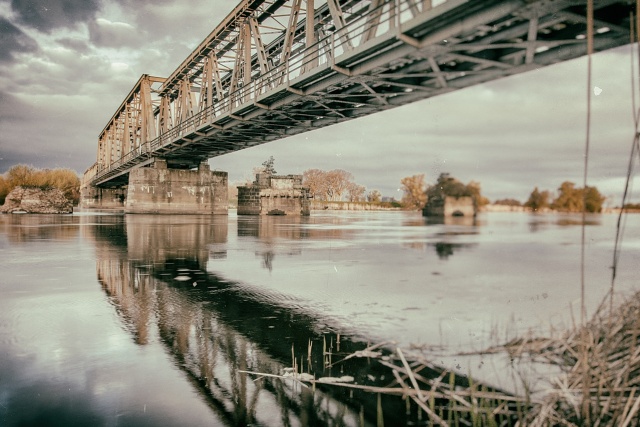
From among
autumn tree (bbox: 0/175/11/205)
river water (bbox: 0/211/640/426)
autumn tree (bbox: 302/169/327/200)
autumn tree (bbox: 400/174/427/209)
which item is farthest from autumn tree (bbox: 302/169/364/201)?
river water (bbox: 0/211/640/426)

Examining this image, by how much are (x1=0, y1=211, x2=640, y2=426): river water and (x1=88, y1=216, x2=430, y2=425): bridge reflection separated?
0.01 metres

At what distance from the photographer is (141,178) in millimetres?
40281

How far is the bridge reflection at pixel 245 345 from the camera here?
2.64 metres

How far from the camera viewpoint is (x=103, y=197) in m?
89.8

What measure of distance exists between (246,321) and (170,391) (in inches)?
74.5

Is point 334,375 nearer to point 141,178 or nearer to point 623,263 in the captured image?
point 623,263

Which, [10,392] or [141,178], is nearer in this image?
[10,392]

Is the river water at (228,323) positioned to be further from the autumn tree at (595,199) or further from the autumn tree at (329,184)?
the autumn tree at (329,184)

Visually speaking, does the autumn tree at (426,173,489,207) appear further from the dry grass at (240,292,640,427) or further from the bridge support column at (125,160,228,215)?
the dry grass at (240,292,640,427)

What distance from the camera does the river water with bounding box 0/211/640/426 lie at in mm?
2703

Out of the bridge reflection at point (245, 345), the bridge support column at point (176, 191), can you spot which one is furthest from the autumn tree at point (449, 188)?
the bridge reflection at point (245, 345)

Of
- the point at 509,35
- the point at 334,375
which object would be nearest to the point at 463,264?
the point at 509,35

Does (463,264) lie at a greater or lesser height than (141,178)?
lesser

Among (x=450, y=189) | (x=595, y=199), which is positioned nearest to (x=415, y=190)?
(x=450, y=189)
